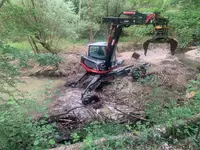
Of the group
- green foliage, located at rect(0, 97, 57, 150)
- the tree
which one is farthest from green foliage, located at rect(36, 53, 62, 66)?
the tree

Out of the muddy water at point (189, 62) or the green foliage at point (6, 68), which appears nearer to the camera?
the green foliage at point (6, 68)

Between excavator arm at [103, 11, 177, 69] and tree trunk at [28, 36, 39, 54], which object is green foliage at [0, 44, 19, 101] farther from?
tree trunk at [28, 36, 39, 54]

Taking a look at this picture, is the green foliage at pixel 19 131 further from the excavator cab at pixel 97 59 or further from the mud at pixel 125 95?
the excavator cab at pixel 97 59

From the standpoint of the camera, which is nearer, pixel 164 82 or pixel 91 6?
pixel 164 82

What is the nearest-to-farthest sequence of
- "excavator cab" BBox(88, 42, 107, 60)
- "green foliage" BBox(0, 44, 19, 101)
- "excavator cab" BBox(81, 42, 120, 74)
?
"green foliage" BBox(0, 44, 19, 101) → "excavator cab" BBox(81, 42, 120, 74) → "excavator cab" BBox(88, 42, 107, 60)

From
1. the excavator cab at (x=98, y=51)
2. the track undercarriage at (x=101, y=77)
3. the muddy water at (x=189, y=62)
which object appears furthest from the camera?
the muddy water at (x=189, y=62)

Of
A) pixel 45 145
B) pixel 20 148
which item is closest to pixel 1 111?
pixel 20 148

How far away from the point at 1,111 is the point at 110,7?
15943 mm

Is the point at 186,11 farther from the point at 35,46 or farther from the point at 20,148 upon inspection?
the point at 35,46

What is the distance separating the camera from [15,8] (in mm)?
6641

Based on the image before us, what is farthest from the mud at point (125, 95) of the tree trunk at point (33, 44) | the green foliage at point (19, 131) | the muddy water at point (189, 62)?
the tree trunk at point (33, 44)

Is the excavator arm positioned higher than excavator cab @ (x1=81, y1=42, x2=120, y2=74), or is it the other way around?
the excavator arm

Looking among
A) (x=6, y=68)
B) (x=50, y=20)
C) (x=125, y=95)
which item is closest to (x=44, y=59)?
(x=6, y=68)

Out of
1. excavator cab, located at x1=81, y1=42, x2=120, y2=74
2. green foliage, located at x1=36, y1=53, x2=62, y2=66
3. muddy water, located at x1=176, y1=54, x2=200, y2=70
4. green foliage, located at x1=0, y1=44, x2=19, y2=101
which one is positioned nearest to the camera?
green foliage, located at x1=0, y1=44, x2=19, y2=101
